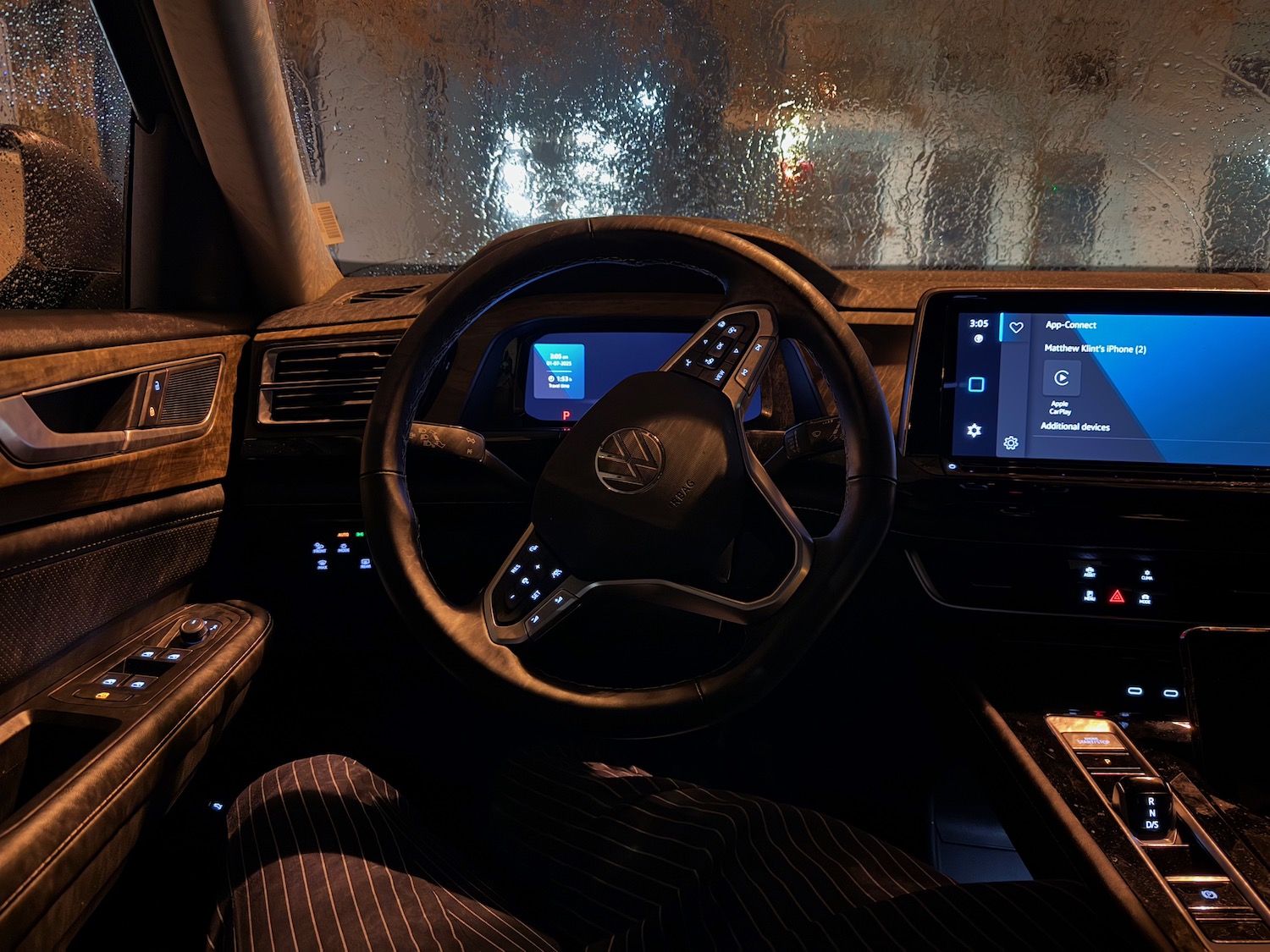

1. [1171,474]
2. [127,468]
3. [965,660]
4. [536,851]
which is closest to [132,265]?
[127,468]

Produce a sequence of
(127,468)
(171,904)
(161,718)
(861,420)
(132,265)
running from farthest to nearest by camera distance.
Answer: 1. (132,265)
2. (171,904)
3. (127,468)
4. (161,718)
5. (861,420)

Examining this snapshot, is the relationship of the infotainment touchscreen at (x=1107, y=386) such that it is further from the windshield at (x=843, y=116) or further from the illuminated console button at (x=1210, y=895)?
the illuminated console button at (x=1210, y=895)

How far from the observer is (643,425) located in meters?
1.02

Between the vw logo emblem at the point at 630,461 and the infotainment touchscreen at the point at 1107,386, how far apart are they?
0.52 metres

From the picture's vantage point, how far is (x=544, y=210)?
1660mm

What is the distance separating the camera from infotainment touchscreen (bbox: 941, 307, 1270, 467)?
1.19 m

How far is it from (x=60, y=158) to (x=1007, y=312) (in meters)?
1.56

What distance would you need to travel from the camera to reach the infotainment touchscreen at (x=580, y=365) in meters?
1.45

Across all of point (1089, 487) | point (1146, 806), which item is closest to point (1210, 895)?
point (1146, 806)

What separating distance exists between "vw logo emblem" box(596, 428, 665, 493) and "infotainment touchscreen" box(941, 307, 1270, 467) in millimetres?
518

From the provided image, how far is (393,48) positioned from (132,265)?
2.08 ft

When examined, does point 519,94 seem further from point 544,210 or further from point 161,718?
point 161,718

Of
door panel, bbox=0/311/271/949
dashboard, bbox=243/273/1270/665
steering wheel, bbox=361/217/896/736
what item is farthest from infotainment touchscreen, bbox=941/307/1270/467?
door panel, bbox=0/311/271/949

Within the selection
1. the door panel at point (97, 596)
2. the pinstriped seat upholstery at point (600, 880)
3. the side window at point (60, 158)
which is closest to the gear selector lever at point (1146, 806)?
the pinstriped seat upholstery at point (600, 880)
